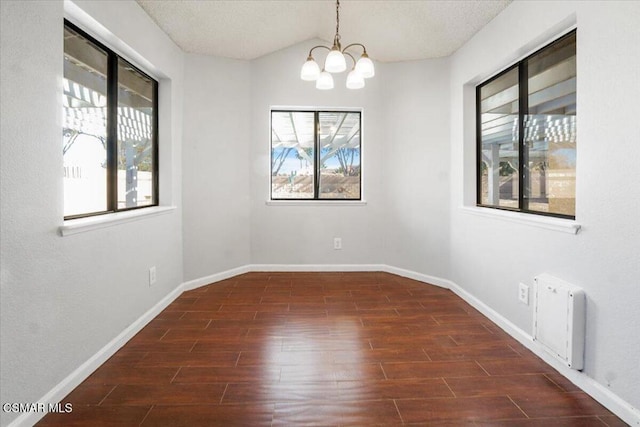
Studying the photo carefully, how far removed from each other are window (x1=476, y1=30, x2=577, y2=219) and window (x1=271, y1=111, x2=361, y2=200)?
1663mm

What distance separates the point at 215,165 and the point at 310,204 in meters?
1.26

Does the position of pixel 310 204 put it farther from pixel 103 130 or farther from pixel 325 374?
pixel 325 374

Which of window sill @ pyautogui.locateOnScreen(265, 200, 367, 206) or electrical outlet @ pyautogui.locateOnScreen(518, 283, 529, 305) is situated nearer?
electrical outlet @ pyautogui.locateOnScreen(518, 283, 529, 305)

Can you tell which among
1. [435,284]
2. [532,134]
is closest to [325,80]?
[532,134]

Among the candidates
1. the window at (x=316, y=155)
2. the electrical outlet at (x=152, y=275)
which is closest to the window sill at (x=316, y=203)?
the window at (x=316, y=155)

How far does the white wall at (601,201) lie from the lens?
5.97 ft

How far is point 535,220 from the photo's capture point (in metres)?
2.56

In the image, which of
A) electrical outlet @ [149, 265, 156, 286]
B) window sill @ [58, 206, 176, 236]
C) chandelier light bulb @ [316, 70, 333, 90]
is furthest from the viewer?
electrical outlet @ [149, 265, 156, 286]

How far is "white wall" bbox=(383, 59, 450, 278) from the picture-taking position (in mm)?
4211

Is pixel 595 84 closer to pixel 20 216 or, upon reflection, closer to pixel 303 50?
pixel 20 216

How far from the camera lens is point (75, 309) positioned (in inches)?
84.6

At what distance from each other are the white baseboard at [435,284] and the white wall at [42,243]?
0.05 meters

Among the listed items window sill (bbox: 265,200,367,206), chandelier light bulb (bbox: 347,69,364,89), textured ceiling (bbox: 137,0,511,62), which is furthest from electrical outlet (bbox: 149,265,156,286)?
chandelier light bulb (bbox: 347,69,364,89)

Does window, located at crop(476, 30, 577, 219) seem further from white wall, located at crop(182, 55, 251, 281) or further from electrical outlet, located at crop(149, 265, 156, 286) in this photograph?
electrical outlet, located at crop(149, 265, 156, 286)
